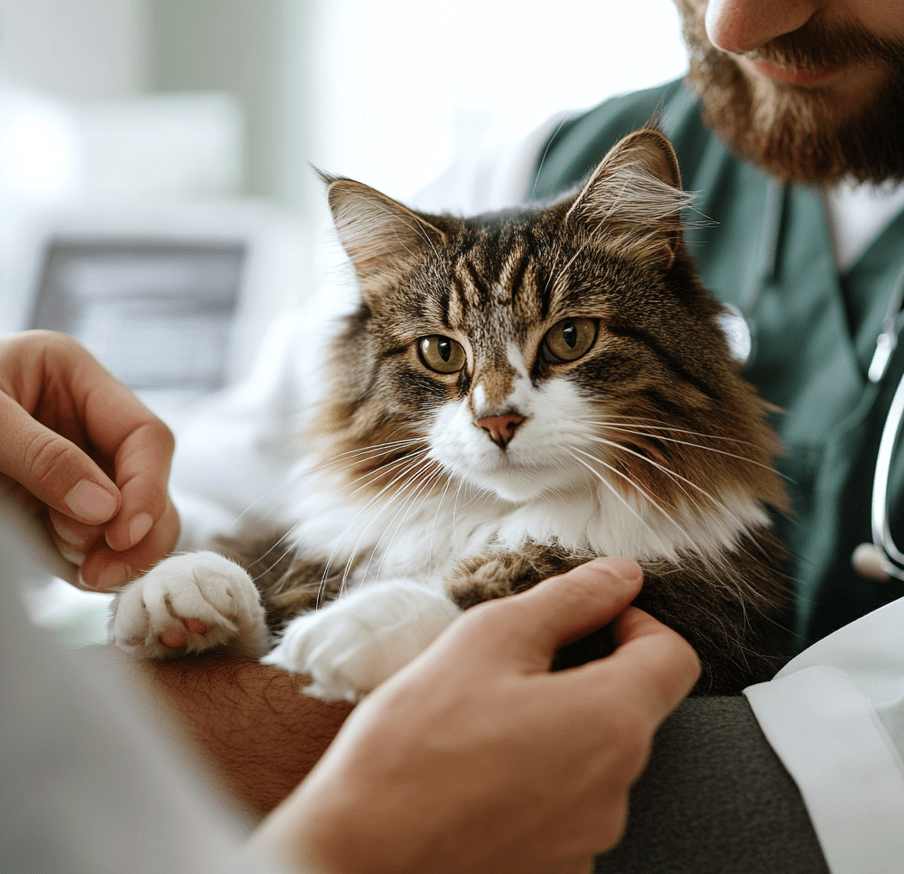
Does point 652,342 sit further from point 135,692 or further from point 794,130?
point 135,692

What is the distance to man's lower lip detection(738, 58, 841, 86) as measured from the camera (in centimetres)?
111

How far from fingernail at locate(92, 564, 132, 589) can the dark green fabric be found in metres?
0.73

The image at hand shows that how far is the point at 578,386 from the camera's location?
2.96ft

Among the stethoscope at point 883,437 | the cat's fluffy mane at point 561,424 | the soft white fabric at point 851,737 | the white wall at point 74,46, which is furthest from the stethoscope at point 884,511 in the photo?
the white wall at point 74,46

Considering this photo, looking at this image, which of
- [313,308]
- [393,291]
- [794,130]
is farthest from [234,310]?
[794,130]

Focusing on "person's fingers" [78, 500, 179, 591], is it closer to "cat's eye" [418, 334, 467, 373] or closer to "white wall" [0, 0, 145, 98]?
"cat's eye" [418, 334, 467, 373]

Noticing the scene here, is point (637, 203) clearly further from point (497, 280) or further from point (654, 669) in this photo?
point (654, 669)

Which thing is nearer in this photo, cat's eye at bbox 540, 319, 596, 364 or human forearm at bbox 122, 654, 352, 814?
human forearm at bbox 122, 654, 352, 814

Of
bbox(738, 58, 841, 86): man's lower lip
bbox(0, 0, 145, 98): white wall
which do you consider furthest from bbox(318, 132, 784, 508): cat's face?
bbox(0, 0, 145, 98): white wall

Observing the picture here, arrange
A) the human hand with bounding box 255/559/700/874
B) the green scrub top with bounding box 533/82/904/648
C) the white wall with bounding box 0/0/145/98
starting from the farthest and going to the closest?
1. the white wall with bounding box 0/0/145/98
2. the green scrub top with bounding box 533/82/904/648
3. the human hand with bounding box 255/559/700/874

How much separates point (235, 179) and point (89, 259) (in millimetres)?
901

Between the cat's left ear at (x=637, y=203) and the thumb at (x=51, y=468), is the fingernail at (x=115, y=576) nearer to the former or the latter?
the thumb at (x=51, y=468)

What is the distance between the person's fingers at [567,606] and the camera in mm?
629

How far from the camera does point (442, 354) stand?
3.28ft
